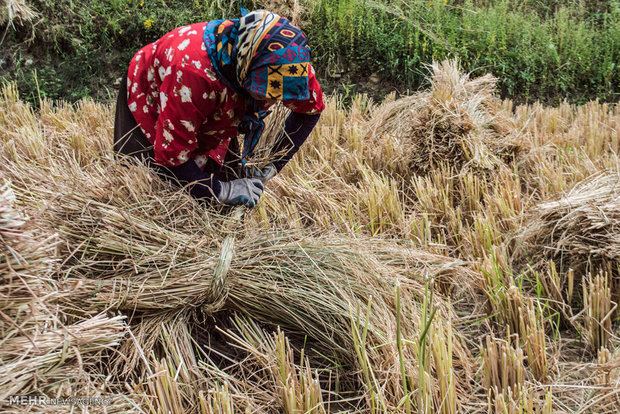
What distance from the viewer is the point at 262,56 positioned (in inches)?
61.7

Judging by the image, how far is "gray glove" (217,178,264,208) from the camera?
6.05 feet

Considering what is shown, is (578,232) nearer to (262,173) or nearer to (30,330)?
(262,173)

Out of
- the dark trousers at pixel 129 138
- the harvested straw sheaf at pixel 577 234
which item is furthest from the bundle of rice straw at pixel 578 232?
the dark trousers at pixel 129 138

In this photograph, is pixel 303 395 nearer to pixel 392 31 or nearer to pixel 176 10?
pixel 392 31

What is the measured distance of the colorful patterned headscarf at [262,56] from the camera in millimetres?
1562

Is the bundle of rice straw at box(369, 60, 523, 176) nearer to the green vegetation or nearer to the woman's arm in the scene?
the woman's arm

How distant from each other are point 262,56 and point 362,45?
377cm

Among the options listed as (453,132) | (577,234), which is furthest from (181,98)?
(453,132)

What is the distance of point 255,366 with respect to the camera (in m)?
1.45

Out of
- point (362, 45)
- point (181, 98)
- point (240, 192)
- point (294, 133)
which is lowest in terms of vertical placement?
point (362, 45)

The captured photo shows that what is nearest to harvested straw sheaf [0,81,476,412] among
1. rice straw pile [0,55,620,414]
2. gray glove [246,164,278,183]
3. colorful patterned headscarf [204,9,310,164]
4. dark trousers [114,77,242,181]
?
rice straw pile [0,55,620,414]

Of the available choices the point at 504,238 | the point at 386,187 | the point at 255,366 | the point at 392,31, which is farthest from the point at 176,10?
the point at 255,366

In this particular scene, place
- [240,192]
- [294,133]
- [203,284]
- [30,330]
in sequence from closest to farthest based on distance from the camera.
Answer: [30,330], [203,284], [240,192], [294,133]

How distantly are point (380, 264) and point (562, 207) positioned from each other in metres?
0.72
